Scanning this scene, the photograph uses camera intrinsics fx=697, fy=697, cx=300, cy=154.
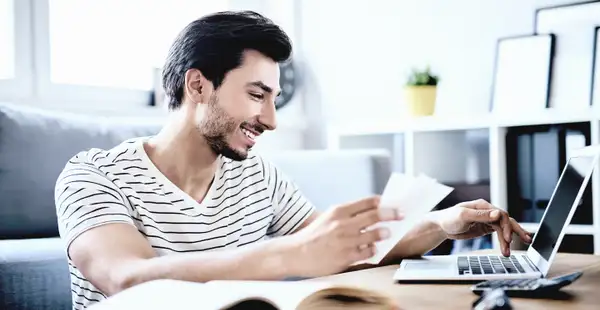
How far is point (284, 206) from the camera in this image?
157cm

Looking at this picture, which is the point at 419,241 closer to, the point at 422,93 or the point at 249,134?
the point at 249,134

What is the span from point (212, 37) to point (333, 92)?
1774 mm

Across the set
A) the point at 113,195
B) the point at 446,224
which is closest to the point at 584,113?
the point at 446,224

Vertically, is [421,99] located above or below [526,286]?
above

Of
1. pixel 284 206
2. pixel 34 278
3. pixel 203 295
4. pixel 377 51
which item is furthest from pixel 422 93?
pixel 203 295

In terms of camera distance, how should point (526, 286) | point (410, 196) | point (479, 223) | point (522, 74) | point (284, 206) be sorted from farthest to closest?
point (522, 74)
point (284, 206)
point (479, 223)
point (526, 286)
point (410, 196)

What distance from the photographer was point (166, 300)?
716 mm

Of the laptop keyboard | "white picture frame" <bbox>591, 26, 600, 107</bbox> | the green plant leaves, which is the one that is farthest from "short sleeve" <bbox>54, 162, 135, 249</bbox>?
"white picture frame" <bbox>591, 26, 600, 107</bbox>

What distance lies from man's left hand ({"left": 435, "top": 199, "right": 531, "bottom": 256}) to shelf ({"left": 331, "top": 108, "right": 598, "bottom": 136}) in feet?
3.29

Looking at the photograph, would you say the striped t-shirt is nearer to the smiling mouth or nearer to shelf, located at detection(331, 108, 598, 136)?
the smiling mouth

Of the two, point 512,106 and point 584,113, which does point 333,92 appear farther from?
point 584,113

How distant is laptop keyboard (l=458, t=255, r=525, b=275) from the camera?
109 cm

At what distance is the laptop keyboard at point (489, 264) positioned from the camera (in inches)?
42.8

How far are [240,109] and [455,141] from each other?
1.35 metres
